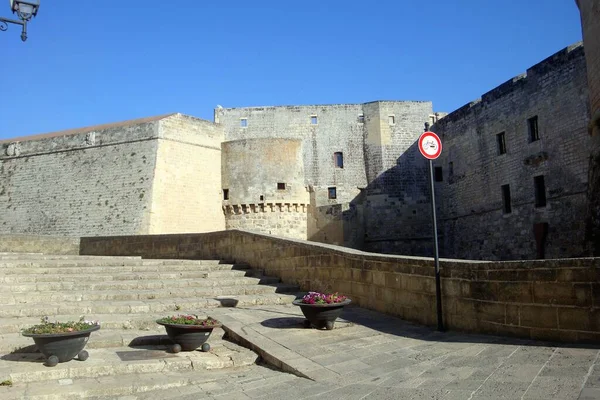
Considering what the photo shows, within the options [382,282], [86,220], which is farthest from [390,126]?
[382,282]

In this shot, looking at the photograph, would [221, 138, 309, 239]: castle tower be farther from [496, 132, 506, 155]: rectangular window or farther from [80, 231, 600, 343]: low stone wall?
[80, 231, 600, 343]: low stone wall

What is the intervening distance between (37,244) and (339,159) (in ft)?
59.4

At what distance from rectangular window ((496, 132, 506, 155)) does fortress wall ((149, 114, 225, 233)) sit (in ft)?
44.4

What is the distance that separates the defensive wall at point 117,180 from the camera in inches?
838

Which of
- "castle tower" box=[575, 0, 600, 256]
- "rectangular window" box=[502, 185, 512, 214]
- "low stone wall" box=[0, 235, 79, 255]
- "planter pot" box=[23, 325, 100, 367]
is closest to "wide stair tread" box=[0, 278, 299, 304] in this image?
"planter pot" box=[23, 325, 100, 367]

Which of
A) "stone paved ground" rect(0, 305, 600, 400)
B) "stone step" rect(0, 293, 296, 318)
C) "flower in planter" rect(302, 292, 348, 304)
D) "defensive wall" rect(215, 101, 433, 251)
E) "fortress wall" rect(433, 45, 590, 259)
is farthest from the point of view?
"defensive wall" rect(215, 101, 433, 251)

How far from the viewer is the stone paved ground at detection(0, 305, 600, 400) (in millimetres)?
3455

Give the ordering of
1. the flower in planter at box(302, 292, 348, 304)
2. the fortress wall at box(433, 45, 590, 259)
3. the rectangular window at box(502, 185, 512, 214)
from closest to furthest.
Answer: the flower in planter at box(302, 292, 348, 304) → the fortress wall at box(433, 45, 590, 259) → the rectangular window at box(502, 185, 512, 214)

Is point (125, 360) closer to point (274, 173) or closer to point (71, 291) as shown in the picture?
point (71, 291)

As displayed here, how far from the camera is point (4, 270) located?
8.15 meters

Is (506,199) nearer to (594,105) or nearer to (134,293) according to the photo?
(594,105)

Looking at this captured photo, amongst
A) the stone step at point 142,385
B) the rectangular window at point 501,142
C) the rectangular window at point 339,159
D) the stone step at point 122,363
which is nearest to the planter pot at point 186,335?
the stone step at point 122,363

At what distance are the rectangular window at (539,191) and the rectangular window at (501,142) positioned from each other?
2.37 meters

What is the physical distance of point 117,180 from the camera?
2197 cm
